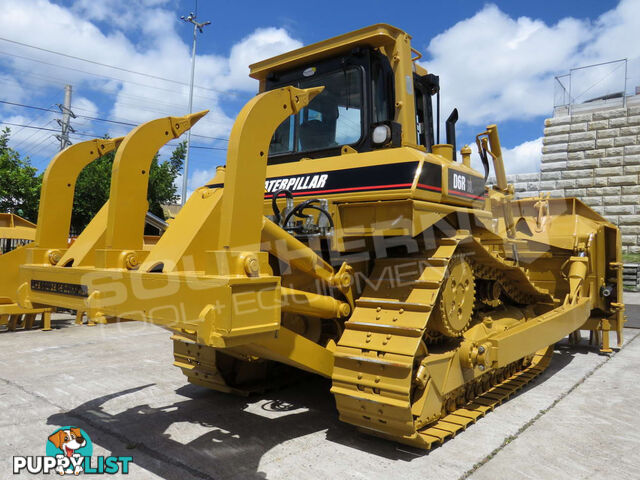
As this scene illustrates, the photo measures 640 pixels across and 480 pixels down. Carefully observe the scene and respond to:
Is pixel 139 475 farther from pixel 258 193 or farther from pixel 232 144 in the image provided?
pixel 232 144

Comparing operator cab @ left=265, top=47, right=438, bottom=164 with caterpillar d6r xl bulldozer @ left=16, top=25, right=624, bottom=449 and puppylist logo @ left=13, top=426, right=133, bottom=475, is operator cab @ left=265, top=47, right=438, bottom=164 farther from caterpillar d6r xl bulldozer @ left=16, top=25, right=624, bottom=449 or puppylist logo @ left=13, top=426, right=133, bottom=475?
puppylist logo @ left=13, top=426, right=133, bottom=475

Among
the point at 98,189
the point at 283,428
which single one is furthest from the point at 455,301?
the point at 98,189

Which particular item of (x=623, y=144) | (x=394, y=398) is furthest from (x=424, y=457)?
(x=623, y=144)

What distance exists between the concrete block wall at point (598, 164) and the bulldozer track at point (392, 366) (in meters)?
17.7

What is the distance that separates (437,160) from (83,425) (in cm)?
362

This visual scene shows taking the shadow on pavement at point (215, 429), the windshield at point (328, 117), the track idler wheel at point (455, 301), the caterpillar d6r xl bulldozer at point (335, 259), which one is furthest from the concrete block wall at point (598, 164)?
the shadow on pavement at point (215, 429)

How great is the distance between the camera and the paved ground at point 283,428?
11.6 ft

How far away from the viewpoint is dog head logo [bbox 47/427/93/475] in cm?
351

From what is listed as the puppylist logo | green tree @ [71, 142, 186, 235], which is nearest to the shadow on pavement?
the puppylist logo

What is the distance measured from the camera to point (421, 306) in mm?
3793

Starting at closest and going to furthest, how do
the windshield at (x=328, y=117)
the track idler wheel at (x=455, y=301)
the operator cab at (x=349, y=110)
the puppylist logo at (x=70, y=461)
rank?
the puppylist logo at (x=70, y=461)
the track idler wheel at (x=455, y=301)
the operator cab at (x=349, y=110)
the windshield at (x=328, y=117)

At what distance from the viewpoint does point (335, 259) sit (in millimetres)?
4285

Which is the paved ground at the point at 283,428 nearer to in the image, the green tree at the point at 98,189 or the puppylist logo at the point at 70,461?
the puppylist logo at the point at 70,461

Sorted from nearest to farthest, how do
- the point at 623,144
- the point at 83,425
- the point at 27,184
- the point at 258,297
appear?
1. the point at 258,297
2. the point at 83,425
3. the point at 27,184
4. the point at 623,144
